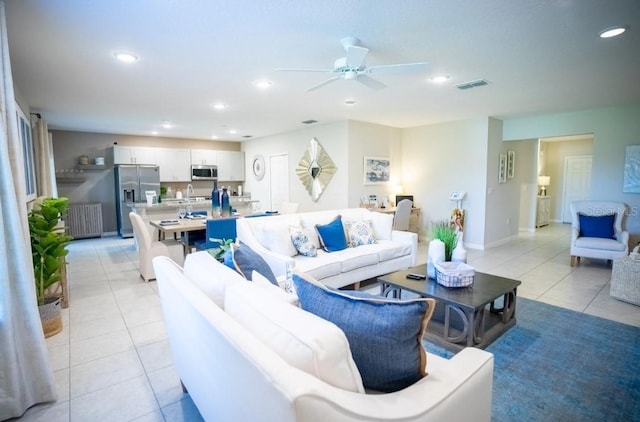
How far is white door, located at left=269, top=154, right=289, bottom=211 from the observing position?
7.77 m

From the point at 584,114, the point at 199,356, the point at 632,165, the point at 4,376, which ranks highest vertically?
the point at 584,114

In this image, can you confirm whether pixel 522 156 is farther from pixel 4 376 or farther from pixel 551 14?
pixel 4 376

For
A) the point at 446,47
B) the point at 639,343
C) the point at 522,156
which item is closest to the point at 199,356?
the point at 446,47

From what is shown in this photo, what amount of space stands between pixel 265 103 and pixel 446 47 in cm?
273

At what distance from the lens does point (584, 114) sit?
5.40m

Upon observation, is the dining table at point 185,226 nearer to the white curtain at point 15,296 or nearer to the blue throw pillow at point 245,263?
the white curtain at point 15,296

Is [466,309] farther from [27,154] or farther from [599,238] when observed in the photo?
[27,154]

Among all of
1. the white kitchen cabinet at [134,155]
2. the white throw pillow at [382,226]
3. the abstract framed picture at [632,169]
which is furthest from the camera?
the white kitchen cabinet at [134,155]

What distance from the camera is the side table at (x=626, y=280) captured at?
3.26m

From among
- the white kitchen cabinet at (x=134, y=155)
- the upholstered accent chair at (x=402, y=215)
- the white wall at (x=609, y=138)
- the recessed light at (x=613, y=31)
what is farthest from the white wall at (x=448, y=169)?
the white kitchen cabinet at (x=134, y=155)

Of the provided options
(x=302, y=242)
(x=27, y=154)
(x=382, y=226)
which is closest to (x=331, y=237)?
(x=302, y=242)

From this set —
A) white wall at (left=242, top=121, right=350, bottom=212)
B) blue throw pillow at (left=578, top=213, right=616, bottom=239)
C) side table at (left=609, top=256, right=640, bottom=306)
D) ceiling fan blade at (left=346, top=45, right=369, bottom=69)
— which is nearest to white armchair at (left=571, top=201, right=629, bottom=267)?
blue throw pillow at (left=578, top=213, right=616, bottom=239)

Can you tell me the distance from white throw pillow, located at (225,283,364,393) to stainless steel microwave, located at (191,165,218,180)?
8.22 metres

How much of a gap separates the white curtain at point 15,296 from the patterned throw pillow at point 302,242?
2155 millimetres
